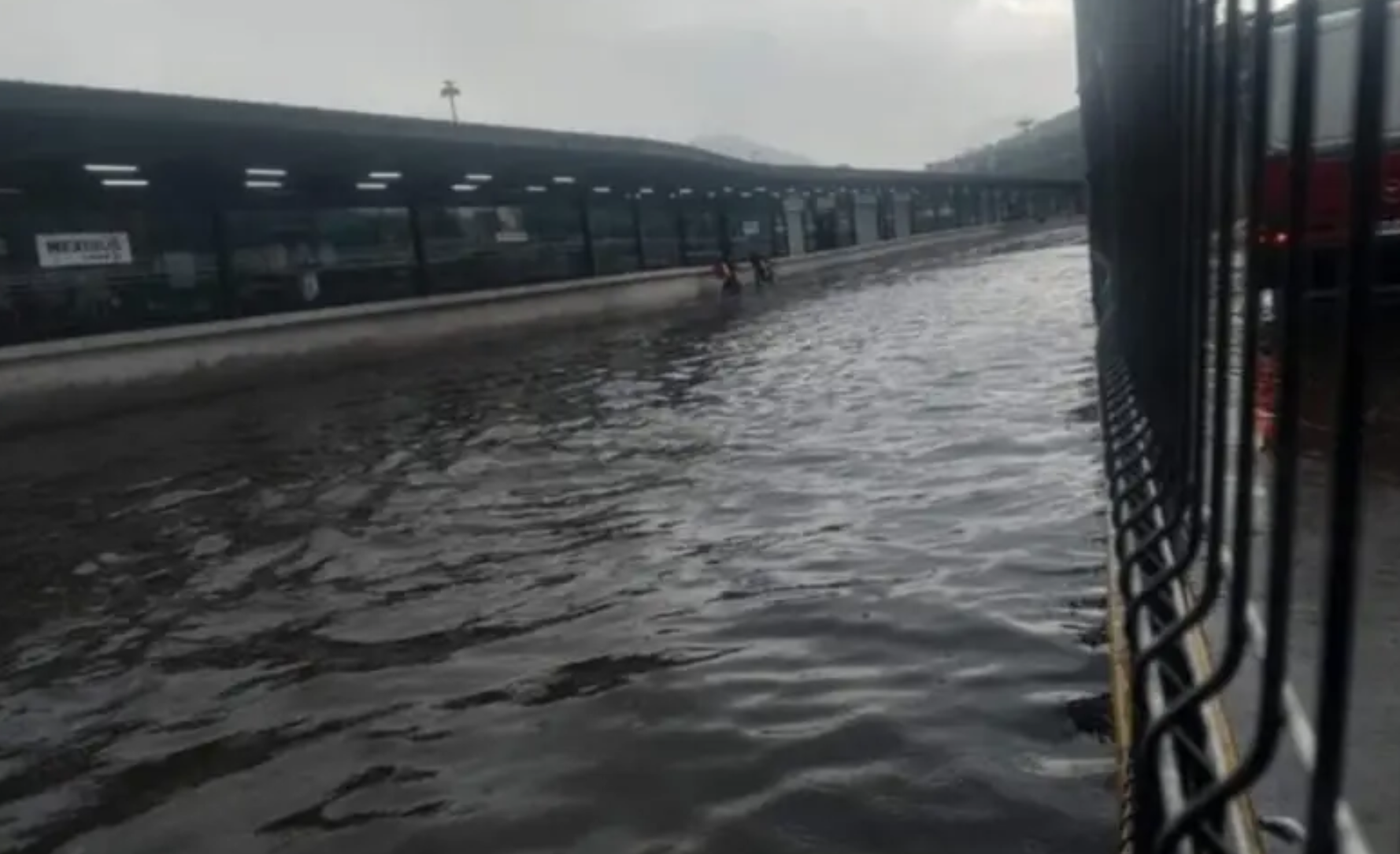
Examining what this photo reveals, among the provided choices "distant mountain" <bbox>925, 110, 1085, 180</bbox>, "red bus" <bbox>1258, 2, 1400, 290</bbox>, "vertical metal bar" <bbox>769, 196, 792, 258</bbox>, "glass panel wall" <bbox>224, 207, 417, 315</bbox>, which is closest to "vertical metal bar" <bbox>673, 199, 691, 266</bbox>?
"vertical metal bar" <bbox>769, 196, 792, 258</bbox>

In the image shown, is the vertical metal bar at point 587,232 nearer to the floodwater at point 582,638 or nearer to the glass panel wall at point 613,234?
the glass panel wall at point 613,234

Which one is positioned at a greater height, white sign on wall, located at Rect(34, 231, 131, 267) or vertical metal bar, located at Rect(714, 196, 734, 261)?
white sign on wall, located at Rect(34, 231, 131, 267)

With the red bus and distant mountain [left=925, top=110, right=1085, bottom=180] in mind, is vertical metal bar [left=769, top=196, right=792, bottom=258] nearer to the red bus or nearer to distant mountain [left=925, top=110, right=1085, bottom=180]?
the red bus

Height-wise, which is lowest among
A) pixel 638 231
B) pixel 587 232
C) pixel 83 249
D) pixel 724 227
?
pixel 724 227

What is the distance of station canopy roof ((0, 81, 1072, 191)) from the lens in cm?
1628

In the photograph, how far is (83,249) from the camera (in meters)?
20.2

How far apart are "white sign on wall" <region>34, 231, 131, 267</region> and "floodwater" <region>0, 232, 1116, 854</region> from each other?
32.3 ft

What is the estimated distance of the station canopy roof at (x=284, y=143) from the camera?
641 inches

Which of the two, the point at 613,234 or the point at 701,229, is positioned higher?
the point at 613,234

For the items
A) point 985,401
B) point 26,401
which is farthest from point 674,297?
point 985,401

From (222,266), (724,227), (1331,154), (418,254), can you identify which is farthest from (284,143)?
(724,227)

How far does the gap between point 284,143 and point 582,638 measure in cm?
1778

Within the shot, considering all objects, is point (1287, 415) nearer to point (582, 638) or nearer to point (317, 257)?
point (582, 638)

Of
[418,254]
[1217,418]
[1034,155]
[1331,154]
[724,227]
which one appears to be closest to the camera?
[1217,418]
